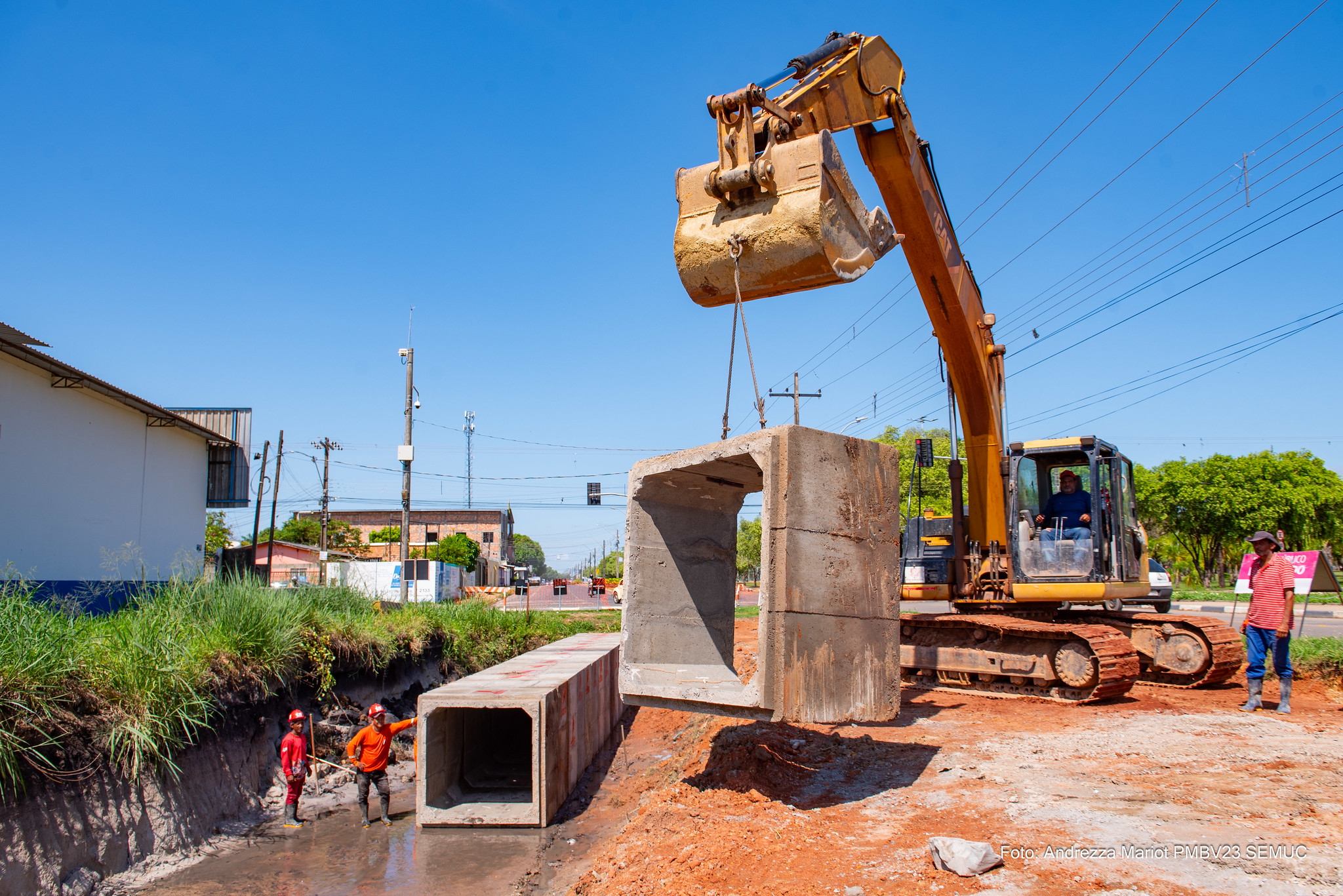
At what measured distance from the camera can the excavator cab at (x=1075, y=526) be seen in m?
9.15

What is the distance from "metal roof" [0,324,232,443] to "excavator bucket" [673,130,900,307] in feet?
41.0

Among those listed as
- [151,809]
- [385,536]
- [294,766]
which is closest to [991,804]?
[294,766]

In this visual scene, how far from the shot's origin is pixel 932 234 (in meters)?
8.51

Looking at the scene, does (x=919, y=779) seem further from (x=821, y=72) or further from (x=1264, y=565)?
(x=821, y=72)

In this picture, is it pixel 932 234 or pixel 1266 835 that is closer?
pixel 1266 835

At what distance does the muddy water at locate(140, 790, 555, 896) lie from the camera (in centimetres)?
671

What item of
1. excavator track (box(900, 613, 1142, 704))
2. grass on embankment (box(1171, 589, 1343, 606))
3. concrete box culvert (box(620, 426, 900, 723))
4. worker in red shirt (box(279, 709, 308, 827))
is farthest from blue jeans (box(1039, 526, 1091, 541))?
grass on embankment (box(1171, 589, 1343, 606))

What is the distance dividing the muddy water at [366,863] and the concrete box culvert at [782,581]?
2.43m

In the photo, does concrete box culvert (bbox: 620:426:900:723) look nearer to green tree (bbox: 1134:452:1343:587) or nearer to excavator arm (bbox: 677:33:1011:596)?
excavator arm (bbox: 677:33:1011:596)

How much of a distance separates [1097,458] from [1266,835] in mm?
5797

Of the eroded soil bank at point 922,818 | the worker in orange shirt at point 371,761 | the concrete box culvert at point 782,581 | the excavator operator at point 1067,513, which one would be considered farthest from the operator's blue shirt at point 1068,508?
the worker in orange shirt at point 371,761

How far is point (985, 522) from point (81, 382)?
659 inches

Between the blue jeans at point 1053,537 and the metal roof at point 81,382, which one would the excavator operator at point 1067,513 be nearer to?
the blue jeans at point 1053,537

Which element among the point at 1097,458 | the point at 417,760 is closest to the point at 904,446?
the point at 1097,458
